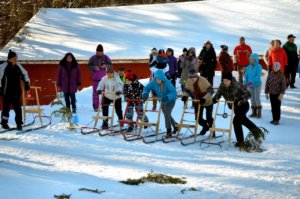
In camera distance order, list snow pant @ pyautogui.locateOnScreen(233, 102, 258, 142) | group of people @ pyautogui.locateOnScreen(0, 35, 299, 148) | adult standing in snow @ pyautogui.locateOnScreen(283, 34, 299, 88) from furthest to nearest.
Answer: adult standing in snow @ pyautogui.locateOnScreen(283, 34, 299, 88), group of people @ pyautogui.locateOnScreen(0, 35, 299, 148), snow pant @ pyautogui.locateOnScreen(233, 102, 258, 142)

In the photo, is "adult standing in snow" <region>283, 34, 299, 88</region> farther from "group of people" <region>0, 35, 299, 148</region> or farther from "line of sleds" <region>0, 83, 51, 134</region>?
"line of sleds" <region>0, 83, 51, 134</region>

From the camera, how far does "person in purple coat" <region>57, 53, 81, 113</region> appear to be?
1645 centimetres

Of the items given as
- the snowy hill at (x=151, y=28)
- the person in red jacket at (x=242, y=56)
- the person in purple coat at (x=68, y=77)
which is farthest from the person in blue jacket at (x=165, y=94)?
the snowy hill at (x=151, y=28)

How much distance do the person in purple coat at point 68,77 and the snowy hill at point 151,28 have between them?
26.3ft

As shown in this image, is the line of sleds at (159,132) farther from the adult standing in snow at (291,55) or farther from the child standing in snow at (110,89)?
the adult standing in snow at (291,55)

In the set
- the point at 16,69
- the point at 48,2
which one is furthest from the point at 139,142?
the point at 48,2

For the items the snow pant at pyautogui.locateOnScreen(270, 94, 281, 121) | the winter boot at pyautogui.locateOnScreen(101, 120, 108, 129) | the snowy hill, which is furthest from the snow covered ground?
the snowy hill

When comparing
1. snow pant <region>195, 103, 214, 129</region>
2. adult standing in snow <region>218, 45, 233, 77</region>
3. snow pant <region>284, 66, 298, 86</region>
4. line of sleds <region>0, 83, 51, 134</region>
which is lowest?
line of sleds <region>0, 83, 51, 134</region>

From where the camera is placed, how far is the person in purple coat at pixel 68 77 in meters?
16.5

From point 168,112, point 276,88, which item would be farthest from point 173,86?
point 276,88

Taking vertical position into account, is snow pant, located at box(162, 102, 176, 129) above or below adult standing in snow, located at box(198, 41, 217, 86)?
below

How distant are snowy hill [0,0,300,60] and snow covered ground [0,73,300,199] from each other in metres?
11.7

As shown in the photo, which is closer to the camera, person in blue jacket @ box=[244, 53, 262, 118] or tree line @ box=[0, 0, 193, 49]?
person in blue jacket @ box=[244, 53, 262, 118]

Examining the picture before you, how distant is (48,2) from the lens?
40.6 metres
